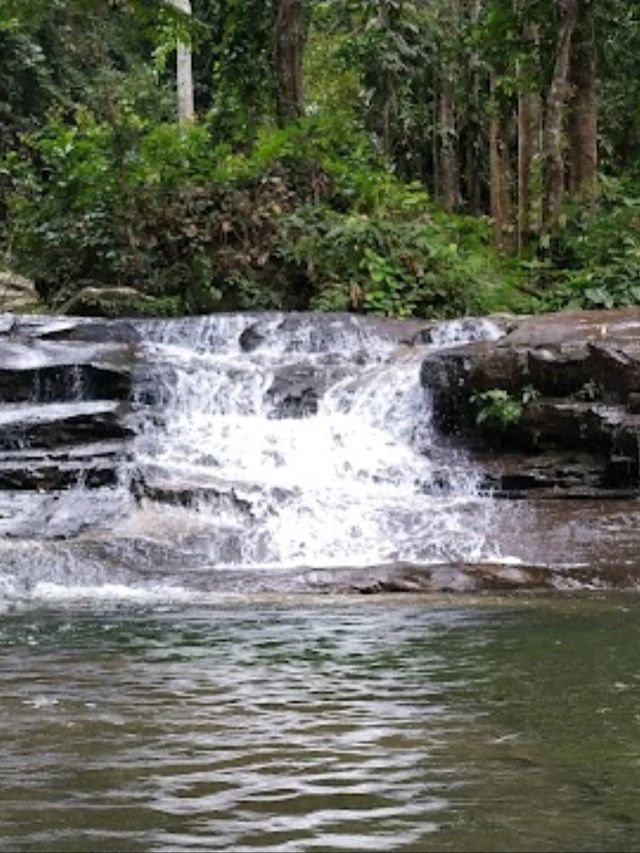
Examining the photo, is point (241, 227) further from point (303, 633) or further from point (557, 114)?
point (303, 633)

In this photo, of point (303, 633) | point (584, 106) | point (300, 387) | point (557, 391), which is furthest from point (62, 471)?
point (584, 106)

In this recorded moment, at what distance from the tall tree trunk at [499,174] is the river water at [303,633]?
9305mm

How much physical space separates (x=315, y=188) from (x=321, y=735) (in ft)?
55.6

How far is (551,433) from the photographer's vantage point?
1294cm

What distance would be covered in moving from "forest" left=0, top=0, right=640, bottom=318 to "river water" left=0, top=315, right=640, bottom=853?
294cm

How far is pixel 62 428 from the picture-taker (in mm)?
13062

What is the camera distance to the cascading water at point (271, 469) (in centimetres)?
1046

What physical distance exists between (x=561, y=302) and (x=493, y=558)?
328 inches

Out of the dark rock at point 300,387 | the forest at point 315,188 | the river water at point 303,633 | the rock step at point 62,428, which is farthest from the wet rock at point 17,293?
the rock step at point 62,428

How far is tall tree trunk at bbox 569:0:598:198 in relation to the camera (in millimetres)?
20156

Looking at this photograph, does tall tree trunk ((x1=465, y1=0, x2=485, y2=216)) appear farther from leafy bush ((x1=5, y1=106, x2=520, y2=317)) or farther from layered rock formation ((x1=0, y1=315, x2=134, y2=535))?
layered rock formation ((x1=0, y1=315, x2=134, y2=535))

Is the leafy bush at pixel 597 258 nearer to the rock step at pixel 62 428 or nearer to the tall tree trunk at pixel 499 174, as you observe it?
the tall tree trunk at pixel 499 174

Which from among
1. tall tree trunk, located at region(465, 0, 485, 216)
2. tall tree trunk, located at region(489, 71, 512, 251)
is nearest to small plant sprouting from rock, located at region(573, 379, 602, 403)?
tall tree trunk, located at region(489, 71, 512, 251)

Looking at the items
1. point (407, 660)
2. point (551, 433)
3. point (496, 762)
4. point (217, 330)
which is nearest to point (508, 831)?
point (496, 762)
